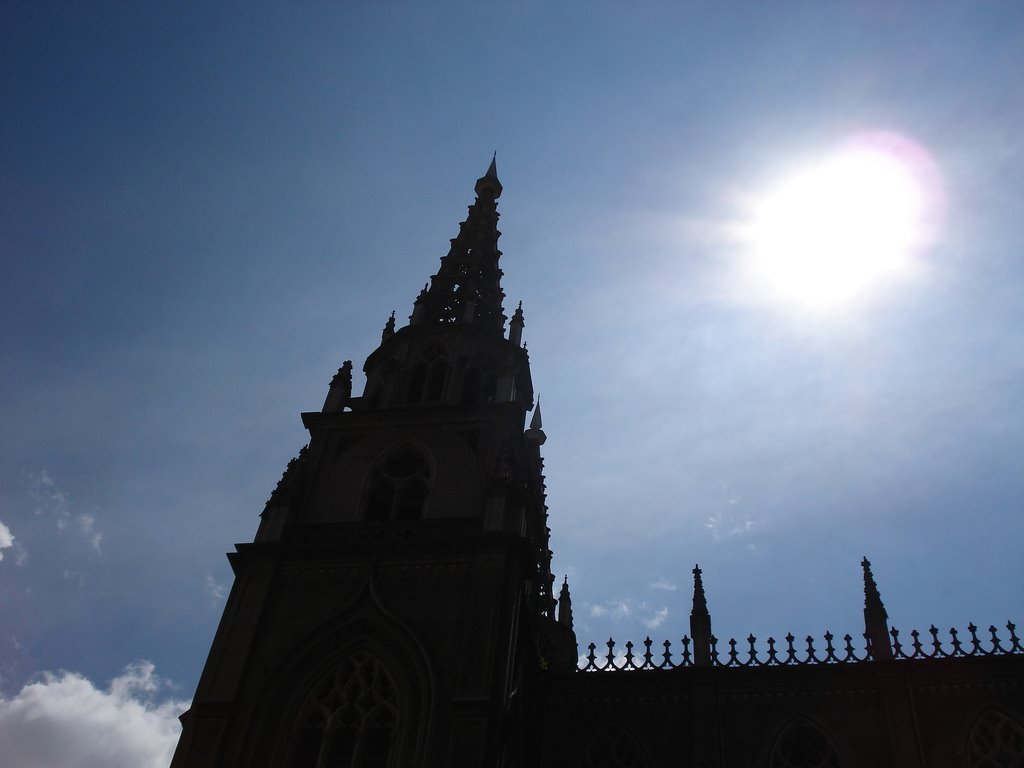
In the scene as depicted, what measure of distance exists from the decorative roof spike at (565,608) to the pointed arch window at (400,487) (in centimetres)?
1048

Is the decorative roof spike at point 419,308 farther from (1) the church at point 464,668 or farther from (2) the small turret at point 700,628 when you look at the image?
(2) the small turret at point 700,628

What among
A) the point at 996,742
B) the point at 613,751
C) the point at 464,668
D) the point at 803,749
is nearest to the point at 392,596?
the point at 464,668

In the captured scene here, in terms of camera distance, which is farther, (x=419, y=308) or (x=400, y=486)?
(x=419, y=308)

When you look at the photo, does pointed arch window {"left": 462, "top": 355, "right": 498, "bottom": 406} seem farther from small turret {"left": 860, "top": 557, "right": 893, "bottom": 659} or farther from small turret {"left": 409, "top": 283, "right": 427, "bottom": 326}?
small turret {"left": 860, "top": 557, "right": 893, "bottom": 659}

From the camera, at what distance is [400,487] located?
26.9 m

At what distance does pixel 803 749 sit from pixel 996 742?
424cm

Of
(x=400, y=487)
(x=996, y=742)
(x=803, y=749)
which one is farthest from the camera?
(x=400, y=487)

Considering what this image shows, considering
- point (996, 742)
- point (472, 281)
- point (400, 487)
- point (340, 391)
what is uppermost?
point (472, 281)

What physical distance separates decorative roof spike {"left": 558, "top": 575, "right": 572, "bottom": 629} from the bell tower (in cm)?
392

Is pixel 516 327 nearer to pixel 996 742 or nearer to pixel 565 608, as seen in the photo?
pixel 565 608

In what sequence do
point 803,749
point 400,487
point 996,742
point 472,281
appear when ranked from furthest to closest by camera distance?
point 472,281 < point 400,487 < point 803,749 < point 996,742

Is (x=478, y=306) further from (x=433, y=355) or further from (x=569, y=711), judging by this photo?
(x=569, y=711)

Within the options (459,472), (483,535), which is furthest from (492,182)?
(483,535)

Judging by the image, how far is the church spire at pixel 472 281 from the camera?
3447 cm
